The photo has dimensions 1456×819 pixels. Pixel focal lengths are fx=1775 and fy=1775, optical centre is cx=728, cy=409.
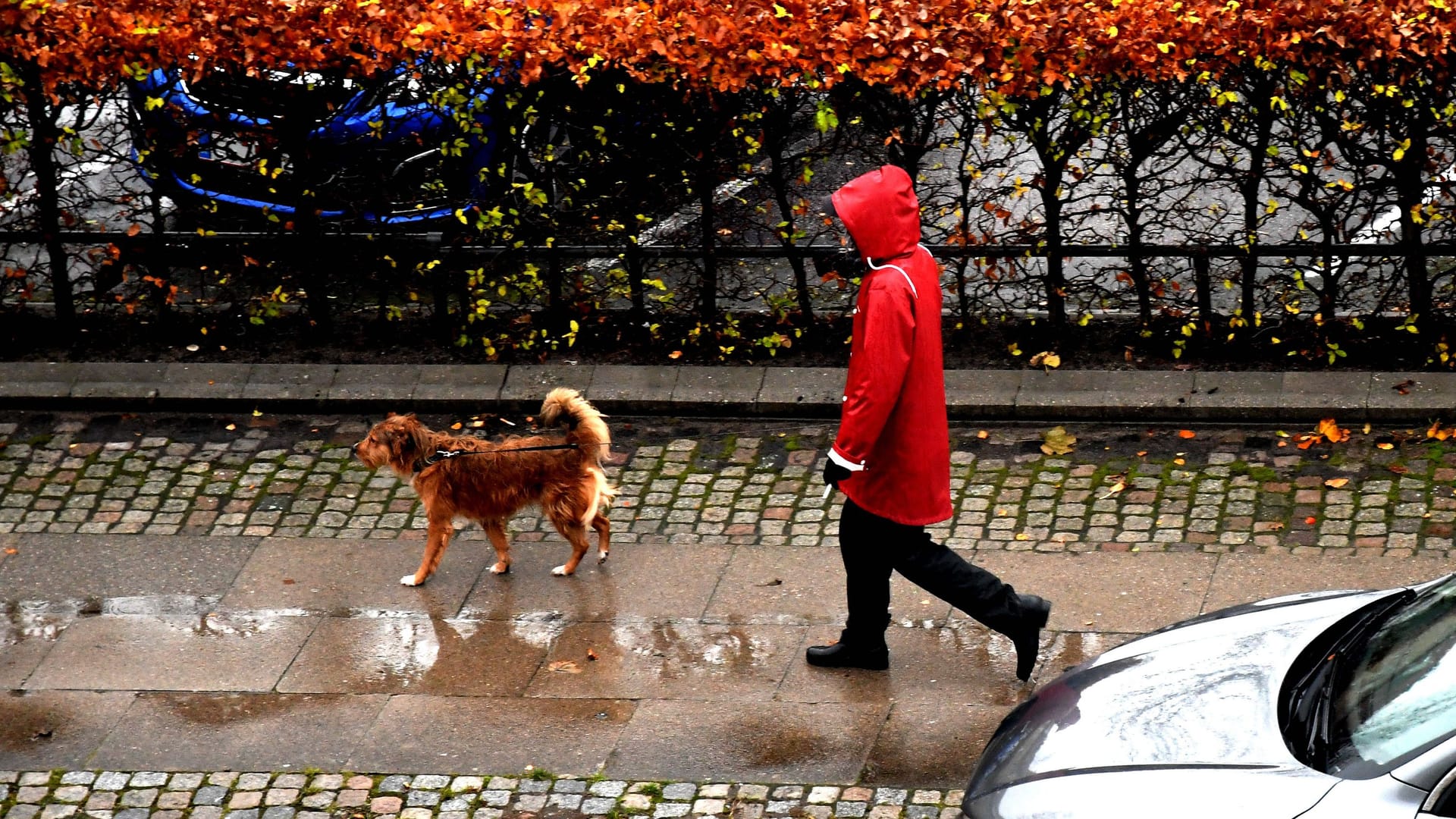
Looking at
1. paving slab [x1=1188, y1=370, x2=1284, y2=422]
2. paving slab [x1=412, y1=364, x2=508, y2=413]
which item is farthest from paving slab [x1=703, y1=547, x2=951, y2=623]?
paving slab [x1=412, y1=364, x2=508, y2=413]

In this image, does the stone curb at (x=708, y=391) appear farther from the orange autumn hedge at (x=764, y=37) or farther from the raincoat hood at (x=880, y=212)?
the raincoat hood at (x=880, y=212)

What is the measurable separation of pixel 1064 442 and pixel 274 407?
14.2 ft

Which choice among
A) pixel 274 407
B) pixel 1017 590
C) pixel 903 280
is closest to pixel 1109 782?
pixel 903 280

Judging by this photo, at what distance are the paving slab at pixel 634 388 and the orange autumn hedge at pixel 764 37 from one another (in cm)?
161

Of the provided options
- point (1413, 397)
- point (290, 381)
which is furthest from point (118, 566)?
point (1413, 397)

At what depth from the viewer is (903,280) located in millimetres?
6406

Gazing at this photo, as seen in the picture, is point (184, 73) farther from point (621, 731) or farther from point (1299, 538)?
point (1299, 538)

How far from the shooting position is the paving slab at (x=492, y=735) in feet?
21.5

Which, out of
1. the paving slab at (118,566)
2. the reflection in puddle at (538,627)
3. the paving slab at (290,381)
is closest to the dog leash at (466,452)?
the reflection in puddle at (538,627)

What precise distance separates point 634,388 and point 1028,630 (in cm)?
350

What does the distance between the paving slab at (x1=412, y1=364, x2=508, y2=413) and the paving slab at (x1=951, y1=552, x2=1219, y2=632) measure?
3139mm

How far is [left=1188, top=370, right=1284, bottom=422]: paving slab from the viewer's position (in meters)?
8.98

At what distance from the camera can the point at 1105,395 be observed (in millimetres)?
9211

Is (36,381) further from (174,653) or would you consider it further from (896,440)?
(896,440)
